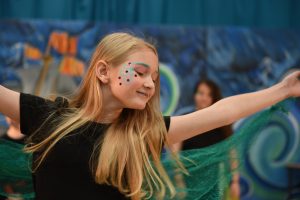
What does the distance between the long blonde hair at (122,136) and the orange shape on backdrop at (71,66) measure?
8.97 feet

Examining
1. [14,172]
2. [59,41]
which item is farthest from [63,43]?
[14,172]

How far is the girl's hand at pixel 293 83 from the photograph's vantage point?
1.68 meters

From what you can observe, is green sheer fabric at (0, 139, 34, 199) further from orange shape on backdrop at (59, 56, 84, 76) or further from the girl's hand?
orange shape on backdrop at (59, 56, 84, 76)

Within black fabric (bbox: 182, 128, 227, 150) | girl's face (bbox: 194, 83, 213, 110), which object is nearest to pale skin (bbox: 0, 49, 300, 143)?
black fabric (bbox: 182, 128, 227, 150)

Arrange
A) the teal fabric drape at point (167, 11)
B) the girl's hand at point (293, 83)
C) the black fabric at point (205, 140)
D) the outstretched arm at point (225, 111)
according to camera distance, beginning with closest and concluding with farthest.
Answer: the outstretched arm at point (225, 111) → the girl's hand at point (293, 83) → the black fabric at point (205, 140) → the teal fabric drape at point (167, 11)

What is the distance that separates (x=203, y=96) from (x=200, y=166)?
1.70 metres

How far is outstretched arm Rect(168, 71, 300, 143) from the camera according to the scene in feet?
5.09

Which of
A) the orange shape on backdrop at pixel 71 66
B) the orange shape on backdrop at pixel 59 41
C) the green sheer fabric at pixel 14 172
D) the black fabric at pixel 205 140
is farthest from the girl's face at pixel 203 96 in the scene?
the green sheer fabric at pixel 14 172

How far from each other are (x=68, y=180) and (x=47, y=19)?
10.9 ft

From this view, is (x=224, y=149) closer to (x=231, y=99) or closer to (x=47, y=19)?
(x=231, y=99)

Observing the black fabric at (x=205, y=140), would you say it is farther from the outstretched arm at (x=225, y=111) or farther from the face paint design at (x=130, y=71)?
the face paint design at (x=130, y=71)

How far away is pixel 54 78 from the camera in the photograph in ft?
14.0

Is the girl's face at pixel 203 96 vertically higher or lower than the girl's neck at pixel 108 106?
lower

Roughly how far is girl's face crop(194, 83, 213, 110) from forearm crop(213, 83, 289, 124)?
183 centimetres
